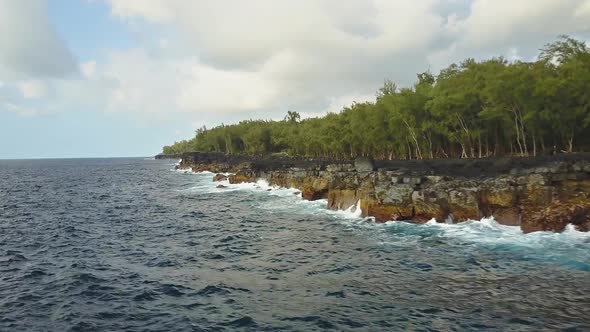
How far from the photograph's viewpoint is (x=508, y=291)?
18.3 meters

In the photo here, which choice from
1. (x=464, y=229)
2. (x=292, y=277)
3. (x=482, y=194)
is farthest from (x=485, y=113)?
(x=292, y=277)

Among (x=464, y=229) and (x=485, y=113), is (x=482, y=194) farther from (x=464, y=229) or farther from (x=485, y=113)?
(x=485, y=113)

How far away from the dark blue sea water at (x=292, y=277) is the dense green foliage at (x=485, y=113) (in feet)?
92.1

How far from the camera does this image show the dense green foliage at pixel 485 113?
51438 millimetres

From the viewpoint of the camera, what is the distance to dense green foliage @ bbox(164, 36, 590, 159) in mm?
51438

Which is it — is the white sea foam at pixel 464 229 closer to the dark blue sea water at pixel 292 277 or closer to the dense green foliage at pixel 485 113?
the dark blue sea water at pixel 292 277

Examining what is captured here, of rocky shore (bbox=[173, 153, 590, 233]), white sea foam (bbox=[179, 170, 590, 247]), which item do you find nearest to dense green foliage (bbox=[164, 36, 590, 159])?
rocky shore (bbox=[173, 153, 590, 233])

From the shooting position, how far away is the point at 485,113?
5612 centimetres

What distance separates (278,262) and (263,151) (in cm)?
14438

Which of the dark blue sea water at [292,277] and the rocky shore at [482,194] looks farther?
the rocky shore at [482,194]

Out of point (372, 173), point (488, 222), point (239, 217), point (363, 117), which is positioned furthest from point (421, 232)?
point (363, 117)

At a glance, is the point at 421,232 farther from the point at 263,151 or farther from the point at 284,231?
the point at 263,151

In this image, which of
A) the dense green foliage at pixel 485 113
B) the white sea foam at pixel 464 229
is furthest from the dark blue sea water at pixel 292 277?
the dense green foliage at pixel 485 113

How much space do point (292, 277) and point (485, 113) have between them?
46021 millimetres
